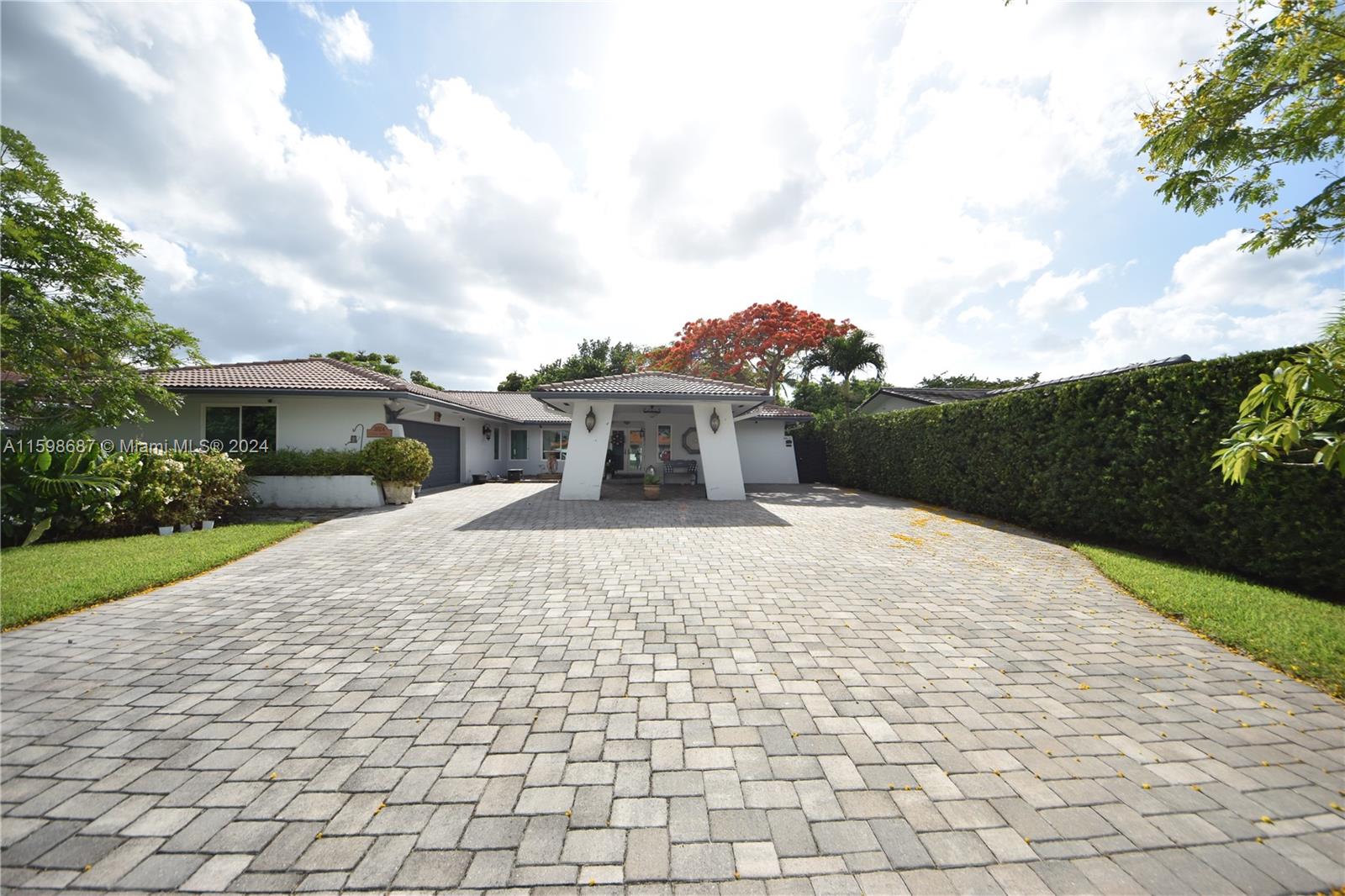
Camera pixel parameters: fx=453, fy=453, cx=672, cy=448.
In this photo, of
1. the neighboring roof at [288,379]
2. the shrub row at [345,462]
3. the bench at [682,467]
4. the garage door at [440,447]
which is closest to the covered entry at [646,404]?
the bench at [682,467]

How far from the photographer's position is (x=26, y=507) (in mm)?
7168

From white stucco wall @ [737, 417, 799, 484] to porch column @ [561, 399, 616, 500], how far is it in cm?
834

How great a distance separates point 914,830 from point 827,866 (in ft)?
1.63

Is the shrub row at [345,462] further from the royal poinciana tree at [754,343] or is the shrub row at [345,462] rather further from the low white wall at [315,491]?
the royal poinciana tree at [754,343]

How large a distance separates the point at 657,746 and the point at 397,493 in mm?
11973

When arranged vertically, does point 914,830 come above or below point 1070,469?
below

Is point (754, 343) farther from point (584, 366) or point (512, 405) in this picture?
point (584, 366)

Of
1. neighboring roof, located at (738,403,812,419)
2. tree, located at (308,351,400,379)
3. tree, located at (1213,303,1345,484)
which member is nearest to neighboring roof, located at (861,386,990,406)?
neighboring roof, located at (738,403,812,419)

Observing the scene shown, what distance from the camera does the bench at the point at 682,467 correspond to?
17422 millimetres

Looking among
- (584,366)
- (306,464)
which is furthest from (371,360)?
(306,464)

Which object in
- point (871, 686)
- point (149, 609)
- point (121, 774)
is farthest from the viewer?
point (149, 609)

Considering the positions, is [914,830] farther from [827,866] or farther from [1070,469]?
[1070,469]

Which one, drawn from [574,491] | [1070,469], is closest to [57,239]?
[574,491]

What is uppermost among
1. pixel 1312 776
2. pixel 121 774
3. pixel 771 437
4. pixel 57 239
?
pixel 57 239
